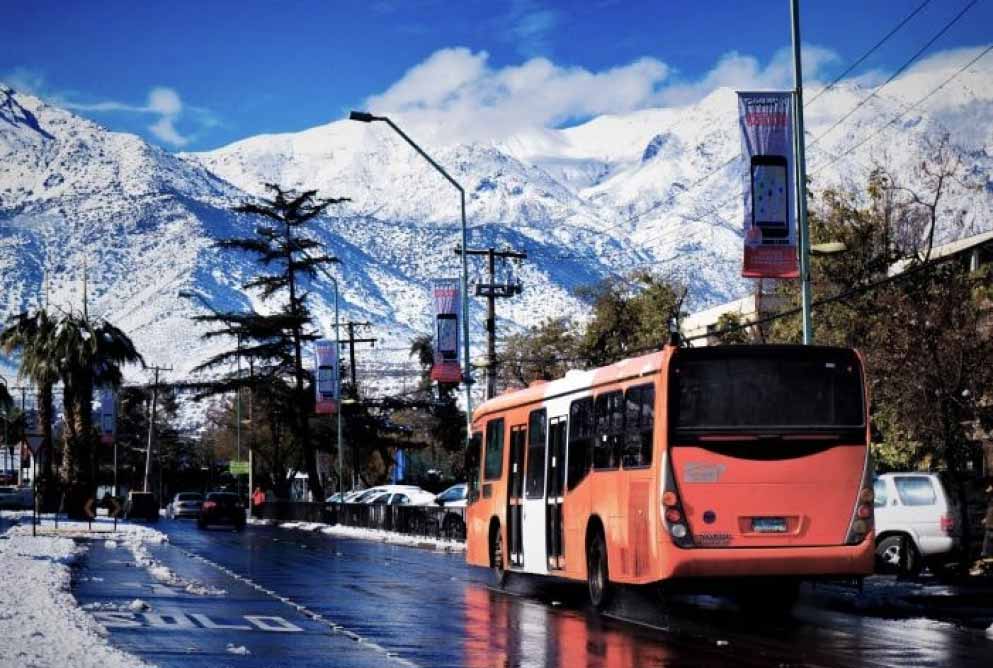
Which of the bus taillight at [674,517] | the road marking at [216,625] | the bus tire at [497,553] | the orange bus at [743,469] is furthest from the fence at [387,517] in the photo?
the bus taillight at [674,517]

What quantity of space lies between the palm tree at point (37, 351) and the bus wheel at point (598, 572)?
50.9 meters

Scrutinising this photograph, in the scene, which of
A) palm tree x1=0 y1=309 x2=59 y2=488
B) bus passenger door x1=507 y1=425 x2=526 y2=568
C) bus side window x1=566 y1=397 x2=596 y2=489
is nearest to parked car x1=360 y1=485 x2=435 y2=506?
palm tree x1=0 y1=309 x2=59 y2=488

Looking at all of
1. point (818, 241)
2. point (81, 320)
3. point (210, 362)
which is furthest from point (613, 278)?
point (818, 241)

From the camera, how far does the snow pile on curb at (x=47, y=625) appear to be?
45.4ft

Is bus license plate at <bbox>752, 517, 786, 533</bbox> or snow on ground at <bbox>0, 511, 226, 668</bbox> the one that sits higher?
bus license plate at <bbox>752, 517, 786, 533</bbox>

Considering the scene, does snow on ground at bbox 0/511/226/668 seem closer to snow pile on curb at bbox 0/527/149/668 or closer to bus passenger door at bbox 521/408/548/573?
snow pile on curb at bbox 0/527/149/668

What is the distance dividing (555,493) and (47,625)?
9035mm

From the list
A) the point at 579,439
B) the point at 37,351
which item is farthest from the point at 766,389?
the point at 37,351

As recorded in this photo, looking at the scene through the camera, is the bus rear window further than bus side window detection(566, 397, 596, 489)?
No

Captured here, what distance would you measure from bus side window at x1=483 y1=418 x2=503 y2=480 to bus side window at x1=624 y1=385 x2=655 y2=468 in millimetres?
7216

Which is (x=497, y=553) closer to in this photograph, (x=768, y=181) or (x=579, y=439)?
(x=579, y=439)

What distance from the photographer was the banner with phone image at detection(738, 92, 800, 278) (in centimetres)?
2762

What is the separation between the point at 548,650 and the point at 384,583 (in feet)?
39.9

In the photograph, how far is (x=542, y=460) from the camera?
25312mm
